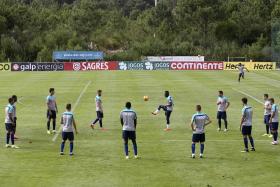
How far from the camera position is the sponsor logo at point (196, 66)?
86125 millimetres

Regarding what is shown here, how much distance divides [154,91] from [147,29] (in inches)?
3098

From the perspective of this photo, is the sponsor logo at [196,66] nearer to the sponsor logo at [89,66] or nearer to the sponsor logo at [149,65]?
the sponsor logo at [149,65]

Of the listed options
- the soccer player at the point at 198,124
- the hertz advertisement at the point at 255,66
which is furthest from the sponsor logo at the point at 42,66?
the soccer player at the point at 198,124

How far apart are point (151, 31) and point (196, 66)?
42540 mm

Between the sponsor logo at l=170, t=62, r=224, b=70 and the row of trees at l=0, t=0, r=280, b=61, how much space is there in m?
19.8

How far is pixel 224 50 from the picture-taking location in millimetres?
110312

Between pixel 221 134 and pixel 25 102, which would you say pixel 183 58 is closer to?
pixel 25 102

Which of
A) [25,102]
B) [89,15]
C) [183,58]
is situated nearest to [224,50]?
[183,58]

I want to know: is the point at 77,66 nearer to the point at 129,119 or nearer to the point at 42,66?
the point at 42,66

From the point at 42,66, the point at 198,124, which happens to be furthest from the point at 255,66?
the point at 198,124

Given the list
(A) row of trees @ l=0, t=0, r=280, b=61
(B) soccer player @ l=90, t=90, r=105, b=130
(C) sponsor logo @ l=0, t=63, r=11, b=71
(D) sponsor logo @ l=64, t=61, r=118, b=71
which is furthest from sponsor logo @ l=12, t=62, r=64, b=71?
(B) soccer player @ l=90, t=90, r=105, b=130

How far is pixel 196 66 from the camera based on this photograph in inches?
3420

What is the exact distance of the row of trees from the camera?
110062 mm

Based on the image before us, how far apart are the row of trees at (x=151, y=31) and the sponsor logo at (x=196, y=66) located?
19842mm
